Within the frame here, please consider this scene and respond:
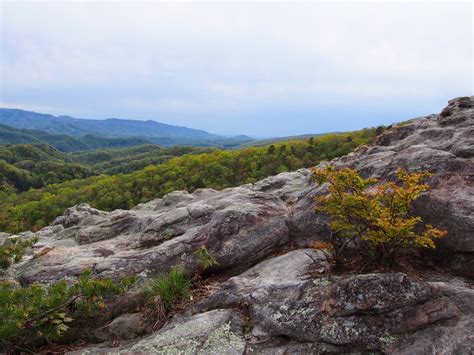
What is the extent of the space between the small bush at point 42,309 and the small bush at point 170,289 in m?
0.91

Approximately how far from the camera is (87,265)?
45.7 feet

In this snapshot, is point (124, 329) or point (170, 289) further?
point (170, 289)

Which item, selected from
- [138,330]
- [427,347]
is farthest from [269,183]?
[427,347]

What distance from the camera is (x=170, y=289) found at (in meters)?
11.7

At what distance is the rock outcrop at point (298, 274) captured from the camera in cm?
848

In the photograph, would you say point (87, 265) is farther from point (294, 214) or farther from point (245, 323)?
point (294, 214)

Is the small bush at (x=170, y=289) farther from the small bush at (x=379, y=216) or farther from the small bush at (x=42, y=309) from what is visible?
the small bush at (x=379, y=216)

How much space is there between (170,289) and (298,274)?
13.9ft

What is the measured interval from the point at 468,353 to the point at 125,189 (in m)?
111

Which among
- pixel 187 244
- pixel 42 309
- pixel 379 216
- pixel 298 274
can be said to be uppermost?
pixel 379 216

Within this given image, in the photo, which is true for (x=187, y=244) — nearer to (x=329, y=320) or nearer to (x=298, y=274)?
(x=298, y=274)

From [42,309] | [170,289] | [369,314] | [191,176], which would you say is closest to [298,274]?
[369,314]

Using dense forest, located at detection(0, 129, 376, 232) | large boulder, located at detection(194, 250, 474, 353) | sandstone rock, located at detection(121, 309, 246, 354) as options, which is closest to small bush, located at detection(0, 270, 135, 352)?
sandstone rock, located at detection(121, 309, 246, 354)

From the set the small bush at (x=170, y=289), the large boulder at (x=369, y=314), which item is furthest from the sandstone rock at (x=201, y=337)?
the small bush at (x=170, y=289)
